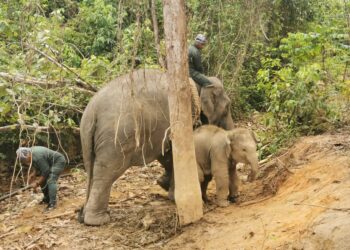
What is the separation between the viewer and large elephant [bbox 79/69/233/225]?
21.5 feet

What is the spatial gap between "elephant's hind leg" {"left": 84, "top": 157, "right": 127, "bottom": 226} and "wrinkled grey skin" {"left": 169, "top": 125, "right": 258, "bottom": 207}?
1.16 metres

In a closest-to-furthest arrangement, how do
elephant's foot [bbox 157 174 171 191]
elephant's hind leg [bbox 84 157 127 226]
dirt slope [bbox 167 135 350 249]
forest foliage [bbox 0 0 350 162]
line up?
dirt slope [bbox 167 135 350 249], elephant's hind leg [bbox 84 157 127 226], forest foliage [bbox 0 0 350 162], elephant's foot [bbox 157 174 171 191]

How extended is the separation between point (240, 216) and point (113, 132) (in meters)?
1.89

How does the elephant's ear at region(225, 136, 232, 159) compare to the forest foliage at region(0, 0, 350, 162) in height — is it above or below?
below

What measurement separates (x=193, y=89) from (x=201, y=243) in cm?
213

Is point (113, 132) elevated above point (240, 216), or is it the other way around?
point (113, 132)

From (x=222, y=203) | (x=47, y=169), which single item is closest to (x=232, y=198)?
(x=222, y=203)

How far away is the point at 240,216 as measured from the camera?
6207mm

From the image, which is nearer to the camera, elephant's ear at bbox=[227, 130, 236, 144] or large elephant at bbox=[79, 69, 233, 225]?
large elephant at bbox=[79, 69, 233, 225]

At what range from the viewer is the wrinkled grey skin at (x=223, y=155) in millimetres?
6840

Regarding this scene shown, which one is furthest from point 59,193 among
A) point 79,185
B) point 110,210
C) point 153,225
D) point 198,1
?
point 198,1

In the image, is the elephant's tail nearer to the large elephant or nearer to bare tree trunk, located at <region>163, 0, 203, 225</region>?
the large elephant

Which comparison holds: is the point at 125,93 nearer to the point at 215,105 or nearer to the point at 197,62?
the point at 197,62

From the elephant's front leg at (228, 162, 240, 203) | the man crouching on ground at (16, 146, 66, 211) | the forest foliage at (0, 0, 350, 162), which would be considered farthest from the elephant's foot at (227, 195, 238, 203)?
the man crouching on ground at (16, 146, 66, 211)
